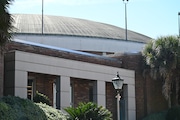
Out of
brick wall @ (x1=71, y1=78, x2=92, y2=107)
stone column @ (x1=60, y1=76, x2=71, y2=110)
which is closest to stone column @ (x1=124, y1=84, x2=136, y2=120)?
brick wall @ (x1=71, y1=78, x2=92, y2=107)

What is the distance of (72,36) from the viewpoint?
125ft

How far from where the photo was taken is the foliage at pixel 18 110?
1468 centimetres

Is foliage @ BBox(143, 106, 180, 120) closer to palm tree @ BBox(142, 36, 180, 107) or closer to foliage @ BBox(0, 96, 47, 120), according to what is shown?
palm tree @ BBox(142, 36, 180, 107)

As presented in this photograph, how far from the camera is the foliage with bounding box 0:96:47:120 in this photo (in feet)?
48.2

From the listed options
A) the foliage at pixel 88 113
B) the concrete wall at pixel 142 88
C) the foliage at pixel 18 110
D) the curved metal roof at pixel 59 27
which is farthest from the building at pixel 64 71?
the foliage at pixel 88 113

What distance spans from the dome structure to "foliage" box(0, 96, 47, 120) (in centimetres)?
1891

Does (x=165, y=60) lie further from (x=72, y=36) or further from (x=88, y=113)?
(x=88, y=113)

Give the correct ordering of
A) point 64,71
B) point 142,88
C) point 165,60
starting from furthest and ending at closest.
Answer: point 142,88
point 165,60
point 64,71

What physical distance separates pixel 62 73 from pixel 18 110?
8865mm

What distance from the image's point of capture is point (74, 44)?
37.8 m

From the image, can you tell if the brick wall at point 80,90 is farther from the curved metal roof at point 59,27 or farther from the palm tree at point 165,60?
the curved metal roof at point 59,27

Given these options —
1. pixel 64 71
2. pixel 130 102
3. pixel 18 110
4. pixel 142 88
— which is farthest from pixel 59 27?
pixel 18 110

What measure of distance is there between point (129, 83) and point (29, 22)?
1619cm

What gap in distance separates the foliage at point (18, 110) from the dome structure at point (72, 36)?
62.0 feet
